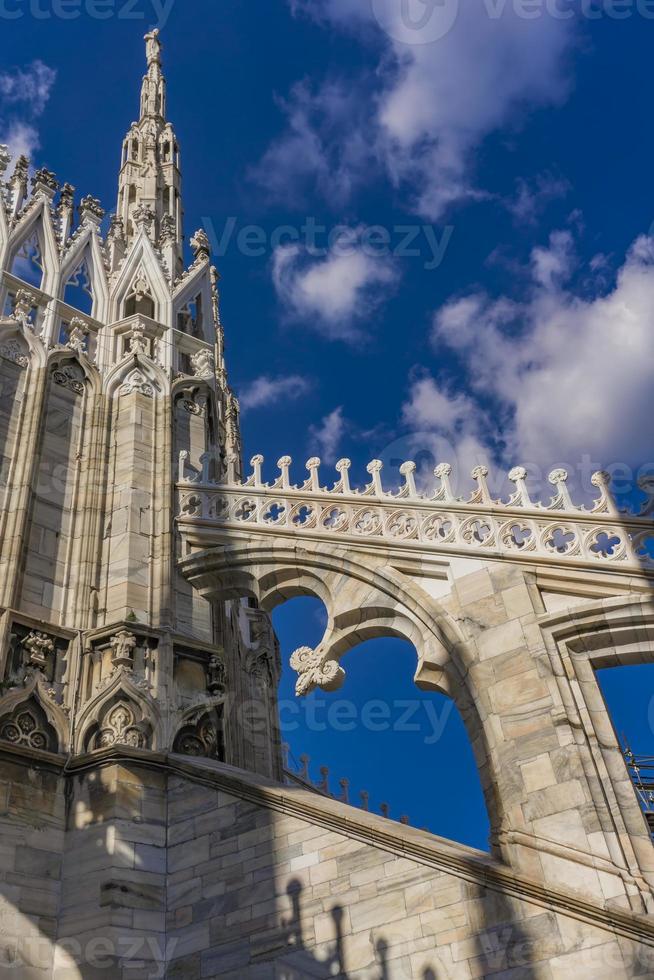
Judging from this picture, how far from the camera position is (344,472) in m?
12.2

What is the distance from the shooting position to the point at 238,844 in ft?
29.1

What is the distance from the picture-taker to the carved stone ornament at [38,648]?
10.1m

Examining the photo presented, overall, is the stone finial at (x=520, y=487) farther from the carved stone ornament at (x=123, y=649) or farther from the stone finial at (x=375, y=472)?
the carved stone ornament at (x=123, y=649)

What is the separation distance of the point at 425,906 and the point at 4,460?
7.72 metres

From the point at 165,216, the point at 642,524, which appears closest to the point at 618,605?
the point at 642,524

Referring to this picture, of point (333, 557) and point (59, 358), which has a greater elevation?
point (59, 358)

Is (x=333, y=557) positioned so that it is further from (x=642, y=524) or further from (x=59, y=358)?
(x=59, y=358)

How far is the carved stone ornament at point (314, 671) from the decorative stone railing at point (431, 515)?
157 centimetres

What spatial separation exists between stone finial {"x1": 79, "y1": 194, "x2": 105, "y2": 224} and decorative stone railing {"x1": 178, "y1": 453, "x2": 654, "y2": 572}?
6346mm

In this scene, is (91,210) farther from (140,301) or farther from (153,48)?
(153,48)

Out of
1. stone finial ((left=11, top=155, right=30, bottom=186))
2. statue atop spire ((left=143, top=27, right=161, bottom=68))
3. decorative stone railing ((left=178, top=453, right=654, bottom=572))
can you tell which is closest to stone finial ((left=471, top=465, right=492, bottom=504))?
decorative stone railing ((left=178, top=453, right=654, bottom=572))

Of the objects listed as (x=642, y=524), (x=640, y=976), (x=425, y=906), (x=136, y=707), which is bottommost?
(x=640, y=976)

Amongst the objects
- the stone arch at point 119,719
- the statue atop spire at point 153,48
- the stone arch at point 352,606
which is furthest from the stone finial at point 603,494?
the statue atop spire at point 153,48

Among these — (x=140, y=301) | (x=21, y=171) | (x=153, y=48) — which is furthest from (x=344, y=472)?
(x=153, y=48)
